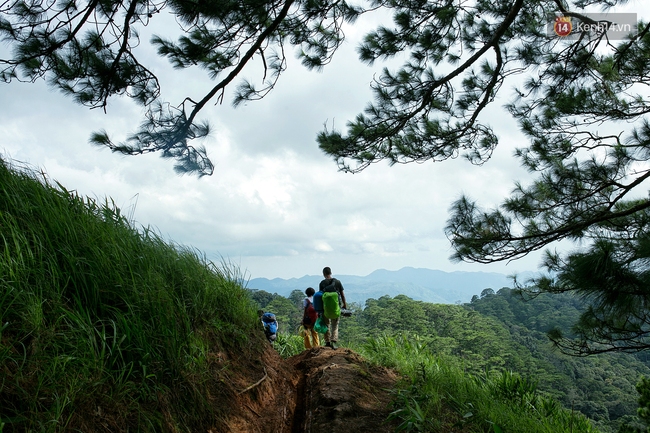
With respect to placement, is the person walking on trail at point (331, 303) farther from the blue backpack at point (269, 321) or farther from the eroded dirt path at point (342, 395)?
the eroded dirt path at point (342, 395)

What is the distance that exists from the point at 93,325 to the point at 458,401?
305 centimetres

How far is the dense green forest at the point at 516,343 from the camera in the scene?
21.6 m

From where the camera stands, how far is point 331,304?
5906mm

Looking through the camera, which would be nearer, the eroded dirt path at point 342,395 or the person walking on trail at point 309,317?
the eroded dirt path at point 342,395

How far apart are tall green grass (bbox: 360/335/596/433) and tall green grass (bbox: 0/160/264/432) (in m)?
1.61

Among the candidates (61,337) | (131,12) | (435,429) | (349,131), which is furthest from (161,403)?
(349,131)

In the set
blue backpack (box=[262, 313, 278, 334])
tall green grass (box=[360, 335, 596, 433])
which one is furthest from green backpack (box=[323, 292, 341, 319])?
blue backpack (box=[262, 313, 278, 334])

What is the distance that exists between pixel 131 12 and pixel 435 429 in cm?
482

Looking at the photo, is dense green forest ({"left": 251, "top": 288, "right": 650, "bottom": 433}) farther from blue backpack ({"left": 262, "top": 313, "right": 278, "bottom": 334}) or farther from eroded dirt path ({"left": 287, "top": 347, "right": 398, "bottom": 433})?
eroded dirt path ({"left": 287, "top": 347, "right": 398, "bottom": 433})

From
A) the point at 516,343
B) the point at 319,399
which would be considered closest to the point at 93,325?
the point at 319,399

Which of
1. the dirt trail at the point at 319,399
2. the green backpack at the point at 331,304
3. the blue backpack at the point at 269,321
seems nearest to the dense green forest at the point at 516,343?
the blue backpack at the point at 269,321

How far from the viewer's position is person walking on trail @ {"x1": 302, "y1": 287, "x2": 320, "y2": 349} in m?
6.33

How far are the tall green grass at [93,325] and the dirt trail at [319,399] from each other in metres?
0.44

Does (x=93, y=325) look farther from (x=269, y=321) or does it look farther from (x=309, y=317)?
(x=309, y=317)
